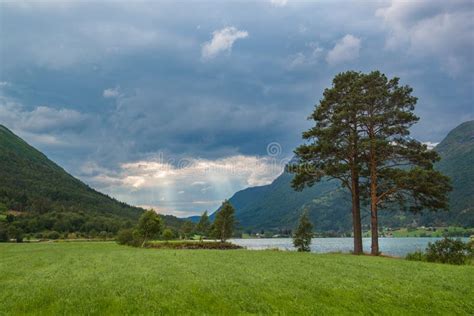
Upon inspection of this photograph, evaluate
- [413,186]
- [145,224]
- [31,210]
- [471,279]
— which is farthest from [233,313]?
[31,210]

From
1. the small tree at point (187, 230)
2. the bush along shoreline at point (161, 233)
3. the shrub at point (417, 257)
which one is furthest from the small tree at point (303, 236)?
the small tree at point (187, 230)

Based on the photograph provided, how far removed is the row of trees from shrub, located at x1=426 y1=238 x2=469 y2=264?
7.24m

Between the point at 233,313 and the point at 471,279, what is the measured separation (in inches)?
448

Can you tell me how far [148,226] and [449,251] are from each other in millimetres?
53731

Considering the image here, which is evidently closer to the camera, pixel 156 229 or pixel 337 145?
pixel 337 145

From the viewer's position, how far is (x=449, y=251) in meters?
25.7

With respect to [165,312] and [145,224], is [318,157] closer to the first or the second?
[165,312]

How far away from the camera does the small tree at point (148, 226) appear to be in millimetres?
68812

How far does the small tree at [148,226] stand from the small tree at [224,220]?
13.3 meters

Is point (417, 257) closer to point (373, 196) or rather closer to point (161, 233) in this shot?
point (373, 196)

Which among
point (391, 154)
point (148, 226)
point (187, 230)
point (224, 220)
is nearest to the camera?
point (391, 154)

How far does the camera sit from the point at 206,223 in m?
102

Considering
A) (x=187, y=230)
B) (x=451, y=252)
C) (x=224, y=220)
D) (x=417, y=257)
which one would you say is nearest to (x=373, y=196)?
(x=417, y=257)

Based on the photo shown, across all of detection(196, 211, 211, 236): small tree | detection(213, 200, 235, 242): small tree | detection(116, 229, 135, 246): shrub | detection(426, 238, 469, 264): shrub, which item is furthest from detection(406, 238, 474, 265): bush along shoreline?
detection(196, 211, 211, 236): small tree
